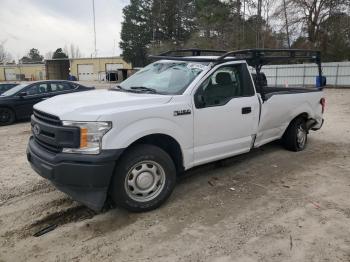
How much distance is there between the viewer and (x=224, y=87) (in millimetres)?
5422

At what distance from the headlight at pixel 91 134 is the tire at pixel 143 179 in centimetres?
39

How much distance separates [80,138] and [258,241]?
7.14 feet

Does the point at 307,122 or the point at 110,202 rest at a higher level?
the point at 307,122

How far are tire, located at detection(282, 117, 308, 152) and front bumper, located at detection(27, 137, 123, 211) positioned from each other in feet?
14.0

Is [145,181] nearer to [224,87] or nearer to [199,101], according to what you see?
[199,101]

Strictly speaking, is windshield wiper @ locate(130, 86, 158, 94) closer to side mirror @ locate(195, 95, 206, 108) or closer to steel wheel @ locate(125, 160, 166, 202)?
side mirror @ locate(195, 95, 206, 108)

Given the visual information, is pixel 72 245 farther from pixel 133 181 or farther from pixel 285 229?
pixel 285 229

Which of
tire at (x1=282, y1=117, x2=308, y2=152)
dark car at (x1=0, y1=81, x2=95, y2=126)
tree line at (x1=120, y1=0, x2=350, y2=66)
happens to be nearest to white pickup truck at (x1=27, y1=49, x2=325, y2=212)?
tire at (x1=282, y1=117, x2=308, y2=152)

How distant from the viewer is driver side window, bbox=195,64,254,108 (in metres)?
5.03

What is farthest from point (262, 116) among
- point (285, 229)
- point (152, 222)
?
point (152, 222)

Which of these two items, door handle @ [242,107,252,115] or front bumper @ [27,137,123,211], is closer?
front bumper @ [27,137,123,211]

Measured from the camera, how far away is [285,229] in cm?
406

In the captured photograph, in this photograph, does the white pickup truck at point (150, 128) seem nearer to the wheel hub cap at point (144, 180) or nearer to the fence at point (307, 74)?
the wheel hub cap at point (144, 180)

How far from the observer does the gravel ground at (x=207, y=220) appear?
3635mm
